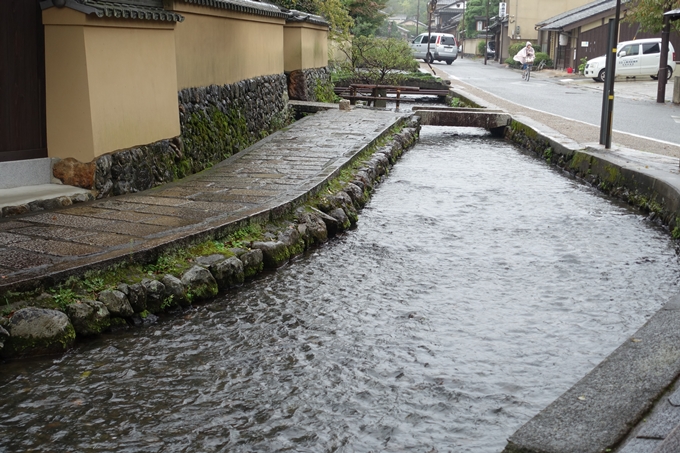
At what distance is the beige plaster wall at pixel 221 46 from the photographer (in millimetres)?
9875

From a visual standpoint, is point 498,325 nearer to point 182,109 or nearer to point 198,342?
point 198,342

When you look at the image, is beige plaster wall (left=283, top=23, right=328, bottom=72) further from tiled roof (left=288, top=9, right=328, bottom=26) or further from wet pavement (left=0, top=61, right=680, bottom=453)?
wet pavement (left=0, top=61, right=680, bottom=453)

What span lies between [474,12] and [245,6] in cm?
6471

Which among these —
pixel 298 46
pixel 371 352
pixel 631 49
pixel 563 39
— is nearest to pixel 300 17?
pixel 298 46

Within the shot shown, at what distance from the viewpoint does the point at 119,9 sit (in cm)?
756

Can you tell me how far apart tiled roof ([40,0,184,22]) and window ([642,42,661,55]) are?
29224mm

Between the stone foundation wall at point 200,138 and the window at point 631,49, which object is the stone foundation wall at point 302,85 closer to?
the stone foundation wall at point 200,138

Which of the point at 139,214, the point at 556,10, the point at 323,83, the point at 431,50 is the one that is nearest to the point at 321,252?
the point at 139,214

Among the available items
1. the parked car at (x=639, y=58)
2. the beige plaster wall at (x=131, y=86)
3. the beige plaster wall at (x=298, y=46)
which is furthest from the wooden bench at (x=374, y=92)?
the parked car at (x=639, y=58)

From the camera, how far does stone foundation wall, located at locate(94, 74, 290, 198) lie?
316 inches

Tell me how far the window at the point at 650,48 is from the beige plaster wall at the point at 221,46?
2378cm

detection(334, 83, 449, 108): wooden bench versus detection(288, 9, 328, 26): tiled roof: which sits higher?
detection(288, 9, 328, 26): tiled roof

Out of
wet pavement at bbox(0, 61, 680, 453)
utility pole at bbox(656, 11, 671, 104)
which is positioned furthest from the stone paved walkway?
utility pole at bbox(656, 11, 671, 104)

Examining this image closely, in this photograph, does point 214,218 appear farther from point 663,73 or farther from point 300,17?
point 663,73
